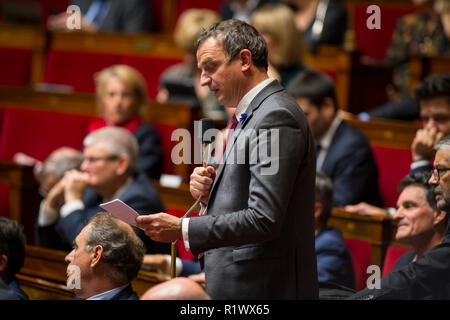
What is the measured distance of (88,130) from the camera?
7.66 ft

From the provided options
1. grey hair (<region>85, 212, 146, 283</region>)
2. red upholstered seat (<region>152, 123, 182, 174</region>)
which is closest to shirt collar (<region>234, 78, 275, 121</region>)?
grey hair (<region>85, 212, 146, 283</region>)

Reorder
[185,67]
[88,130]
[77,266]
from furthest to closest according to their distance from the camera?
1. [185,67]
2. [88,130]
3. [77,266]

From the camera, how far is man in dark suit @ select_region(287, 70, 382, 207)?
1.86 metres

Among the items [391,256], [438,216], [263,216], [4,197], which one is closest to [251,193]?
[263,216]

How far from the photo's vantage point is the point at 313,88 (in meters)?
1.88

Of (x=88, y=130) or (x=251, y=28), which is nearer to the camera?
(x=251, y=28)

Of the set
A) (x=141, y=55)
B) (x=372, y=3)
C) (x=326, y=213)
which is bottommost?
(x=326, y=213)

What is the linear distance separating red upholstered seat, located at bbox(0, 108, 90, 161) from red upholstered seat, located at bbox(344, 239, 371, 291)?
1090 mm

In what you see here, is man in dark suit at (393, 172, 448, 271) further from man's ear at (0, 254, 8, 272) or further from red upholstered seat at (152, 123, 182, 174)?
red upholstered seat at (152, 123, 182, 174)

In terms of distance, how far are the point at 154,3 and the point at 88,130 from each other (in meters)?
0.92

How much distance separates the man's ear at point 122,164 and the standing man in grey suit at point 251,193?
69cm

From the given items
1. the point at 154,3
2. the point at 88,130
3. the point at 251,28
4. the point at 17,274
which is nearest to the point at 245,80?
the point at 251,28

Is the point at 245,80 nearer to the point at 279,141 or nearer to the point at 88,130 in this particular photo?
the point at 279,141

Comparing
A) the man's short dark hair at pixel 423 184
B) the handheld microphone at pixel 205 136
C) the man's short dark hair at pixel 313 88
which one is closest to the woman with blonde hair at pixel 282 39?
the man's short dark hair at pixel 313 88
